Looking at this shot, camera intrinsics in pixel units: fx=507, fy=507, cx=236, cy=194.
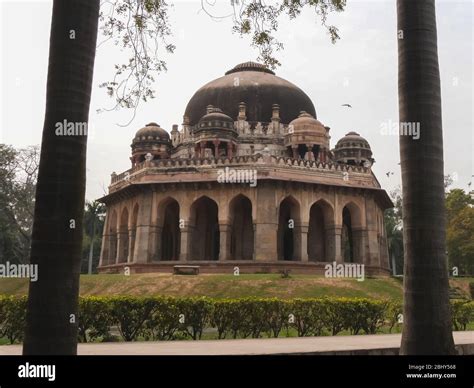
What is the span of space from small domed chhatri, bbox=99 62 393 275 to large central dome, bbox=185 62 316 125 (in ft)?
0.24

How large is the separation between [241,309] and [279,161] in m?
16.3

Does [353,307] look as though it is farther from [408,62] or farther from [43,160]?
[43,160]

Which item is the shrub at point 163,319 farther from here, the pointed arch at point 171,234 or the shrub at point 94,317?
the pointed arch at point 171,234

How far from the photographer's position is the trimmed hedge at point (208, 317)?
29.9 ft

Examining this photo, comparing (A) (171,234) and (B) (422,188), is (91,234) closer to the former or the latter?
(A) (171,234)

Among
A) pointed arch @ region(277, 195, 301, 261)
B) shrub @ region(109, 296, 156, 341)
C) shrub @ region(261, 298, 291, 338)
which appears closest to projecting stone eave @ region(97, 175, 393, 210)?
pointed arch @ region(277, 195, 301, 261)

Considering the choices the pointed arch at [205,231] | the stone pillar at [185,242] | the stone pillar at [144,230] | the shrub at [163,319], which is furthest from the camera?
the pointed arch at [205,231]

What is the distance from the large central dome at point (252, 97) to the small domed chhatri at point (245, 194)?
74 millimetres

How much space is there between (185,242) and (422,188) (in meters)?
21.3

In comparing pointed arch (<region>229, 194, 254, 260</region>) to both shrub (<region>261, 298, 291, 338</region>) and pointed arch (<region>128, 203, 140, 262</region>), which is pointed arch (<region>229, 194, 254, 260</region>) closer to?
pointed arch (<region>128, 203, 140, 262</region>)

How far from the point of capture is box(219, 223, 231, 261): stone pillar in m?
25.2

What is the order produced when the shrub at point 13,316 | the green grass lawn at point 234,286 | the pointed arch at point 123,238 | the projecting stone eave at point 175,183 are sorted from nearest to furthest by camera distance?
the shrub at point 13,316
the green grass lawn at point 234,286
the projecting stone eave at point 175,183
the pointed arch at point 123,238

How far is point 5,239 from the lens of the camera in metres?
41.2

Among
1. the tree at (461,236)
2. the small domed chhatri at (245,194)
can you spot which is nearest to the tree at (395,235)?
A: the tree at (461,236)
